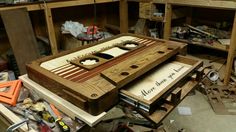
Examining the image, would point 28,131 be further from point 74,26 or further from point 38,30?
point 38,30

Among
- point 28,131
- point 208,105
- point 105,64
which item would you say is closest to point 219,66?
point 208,105

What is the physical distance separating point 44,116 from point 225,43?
201 cm

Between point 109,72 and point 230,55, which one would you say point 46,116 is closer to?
point 109,72

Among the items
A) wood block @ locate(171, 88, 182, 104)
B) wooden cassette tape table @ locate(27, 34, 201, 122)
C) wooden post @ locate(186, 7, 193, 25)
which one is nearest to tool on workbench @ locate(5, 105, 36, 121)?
wooden cassette tape table @ locate(27, 34, 201, 122)

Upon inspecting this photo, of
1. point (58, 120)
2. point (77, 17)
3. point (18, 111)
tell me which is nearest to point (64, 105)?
point (58, 120)

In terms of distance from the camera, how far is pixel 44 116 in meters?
0.68

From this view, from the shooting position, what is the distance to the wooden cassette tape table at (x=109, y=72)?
0.66m

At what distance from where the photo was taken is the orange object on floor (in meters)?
0.77

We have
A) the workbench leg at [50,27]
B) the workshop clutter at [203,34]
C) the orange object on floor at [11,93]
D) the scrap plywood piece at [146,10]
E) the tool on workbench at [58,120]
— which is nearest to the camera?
the tool on workbench at [58,120]

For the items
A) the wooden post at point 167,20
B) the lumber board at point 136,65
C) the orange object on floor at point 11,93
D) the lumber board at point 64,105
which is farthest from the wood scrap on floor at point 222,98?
the orange object on floor at point 11,93

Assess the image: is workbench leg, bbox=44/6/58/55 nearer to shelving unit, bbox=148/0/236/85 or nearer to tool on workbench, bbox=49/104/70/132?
shelving unit, bbox=148/0/236/85

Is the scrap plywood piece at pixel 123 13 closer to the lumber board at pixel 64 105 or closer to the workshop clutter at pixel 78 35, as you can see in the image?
the workshop clutter at pixel 78 35

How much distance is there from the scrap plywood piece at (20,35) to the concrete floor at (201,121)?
4.53 ft

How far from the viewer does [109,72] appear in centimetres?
76
